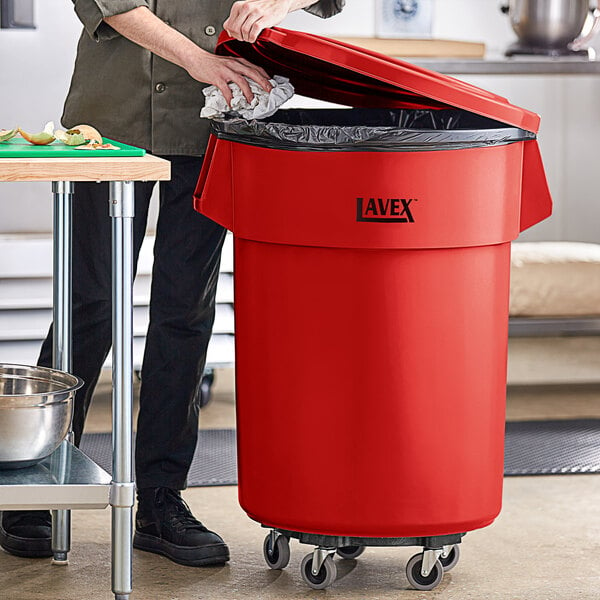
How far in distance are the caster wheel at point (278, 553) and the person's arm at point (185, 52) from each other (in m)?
0.82

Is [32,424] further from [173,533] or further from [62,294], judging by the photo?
[173,533]

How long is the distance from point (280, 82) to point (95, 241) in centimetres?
47

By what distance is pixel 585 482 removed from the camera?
9.37 ft

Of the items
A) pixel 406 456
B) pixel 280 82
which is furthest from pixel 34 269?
pixel 406 456

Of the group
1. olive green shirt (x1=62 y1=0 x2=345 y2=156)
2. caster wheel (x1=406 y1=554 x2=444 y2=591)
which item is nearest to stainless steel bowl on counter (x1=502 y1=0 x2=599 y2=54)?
olive green shirt (x1=62 y1=0 x2=345 y2=156)

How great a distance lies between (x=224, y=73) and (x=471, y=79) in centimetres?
275

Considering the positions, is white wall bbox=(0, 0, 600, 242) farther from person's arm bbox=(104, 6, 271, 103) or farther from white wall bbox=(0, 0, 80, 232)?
person's arm bbox=(104, 6, 271, 103)

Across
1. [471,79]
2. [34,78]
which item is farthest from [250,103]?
[471,79]

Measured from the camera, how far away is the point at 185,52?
2.09m

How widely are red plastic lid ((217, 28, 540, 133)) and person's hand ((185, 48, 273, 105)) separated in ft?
0.10

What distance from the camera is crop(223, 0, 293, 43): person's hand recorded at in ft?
6.41

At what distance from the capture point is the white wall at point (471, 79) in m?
4.04

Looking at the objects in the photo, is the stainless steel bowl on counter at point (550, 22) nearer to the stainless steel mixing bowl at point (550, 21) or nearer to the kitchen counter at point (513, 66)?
the stainless steel mixing bowl at point (550, 21)

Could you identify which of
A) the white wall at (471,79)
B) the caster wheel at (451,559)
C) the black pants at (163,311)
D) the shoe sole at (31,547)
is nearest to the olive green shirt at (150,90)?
the black pants at (163,311)
